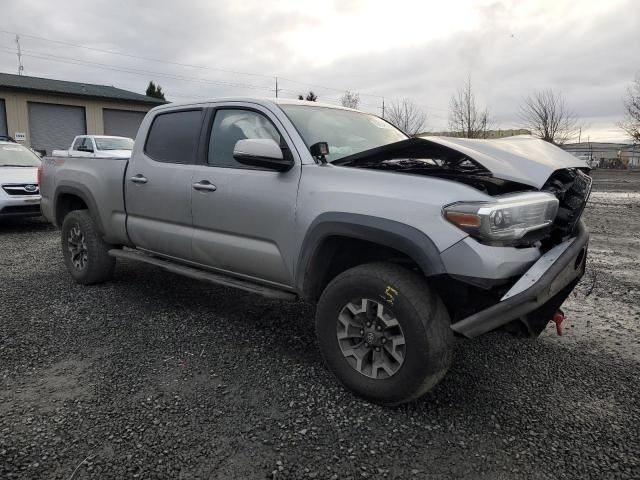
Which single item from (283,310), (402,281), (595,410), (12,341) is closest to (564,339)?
(595,410)

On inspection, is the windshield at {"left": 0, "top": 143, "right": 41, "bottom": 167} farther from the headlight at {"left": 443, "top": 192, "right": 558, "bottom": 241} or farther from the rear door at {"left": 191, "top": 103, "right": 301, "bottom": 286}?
the headlight at {"left": 443, "top": 192, "right": 558, "bottom": 241}

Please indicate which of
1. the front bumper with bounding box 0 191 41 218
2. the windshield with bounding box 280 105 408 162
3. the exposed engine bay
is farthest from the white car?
the exposed engine bay

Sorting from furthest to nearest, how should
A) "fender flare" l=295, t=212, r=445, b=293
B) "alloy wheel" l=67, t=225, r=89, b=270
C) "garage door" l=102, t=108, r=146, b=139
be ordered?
"garage door" l=102, t=108, r=146, b=139 → "alloy wheel" l=67, t=225, r=89, b=270 → "fender flare" l=295, t=212, r=445, b=293

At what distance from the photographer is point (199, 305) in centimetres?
462

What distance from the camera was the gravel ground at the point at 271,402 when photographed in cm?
233

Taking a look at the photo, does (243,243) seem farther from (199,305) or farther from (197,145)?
(199,305)

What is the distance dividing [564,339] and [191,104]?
3.65m

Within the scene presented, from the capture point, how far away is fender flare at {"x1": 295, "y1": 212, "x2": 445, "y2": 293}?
2531 millimetres

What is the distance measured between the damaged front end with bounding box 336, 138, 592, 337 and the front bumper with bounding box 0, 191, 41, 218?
761 cm

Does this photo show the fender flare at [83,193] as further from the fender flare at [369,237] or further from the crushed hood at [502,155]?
the crushed hood at [502,155]

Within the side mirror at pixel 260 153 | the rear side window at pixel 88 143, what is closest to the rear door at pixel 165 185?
the side mirror at pixel 260 153

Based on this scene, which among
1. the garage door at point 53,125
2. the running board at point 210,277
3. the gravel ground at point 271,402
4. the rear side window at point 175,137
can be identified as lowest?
the gravel ground at point 271,402

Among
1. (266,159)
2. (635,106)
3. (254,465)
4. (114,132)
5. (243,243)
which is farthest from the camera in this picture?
(635,106)

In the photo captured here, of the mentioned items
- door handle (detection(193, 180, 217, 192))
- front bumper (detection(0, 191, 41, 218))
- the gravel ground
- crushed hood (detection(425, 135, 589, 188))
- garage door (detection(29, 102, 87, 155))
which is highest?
garage door (detection(29, 102, 87, 155))
